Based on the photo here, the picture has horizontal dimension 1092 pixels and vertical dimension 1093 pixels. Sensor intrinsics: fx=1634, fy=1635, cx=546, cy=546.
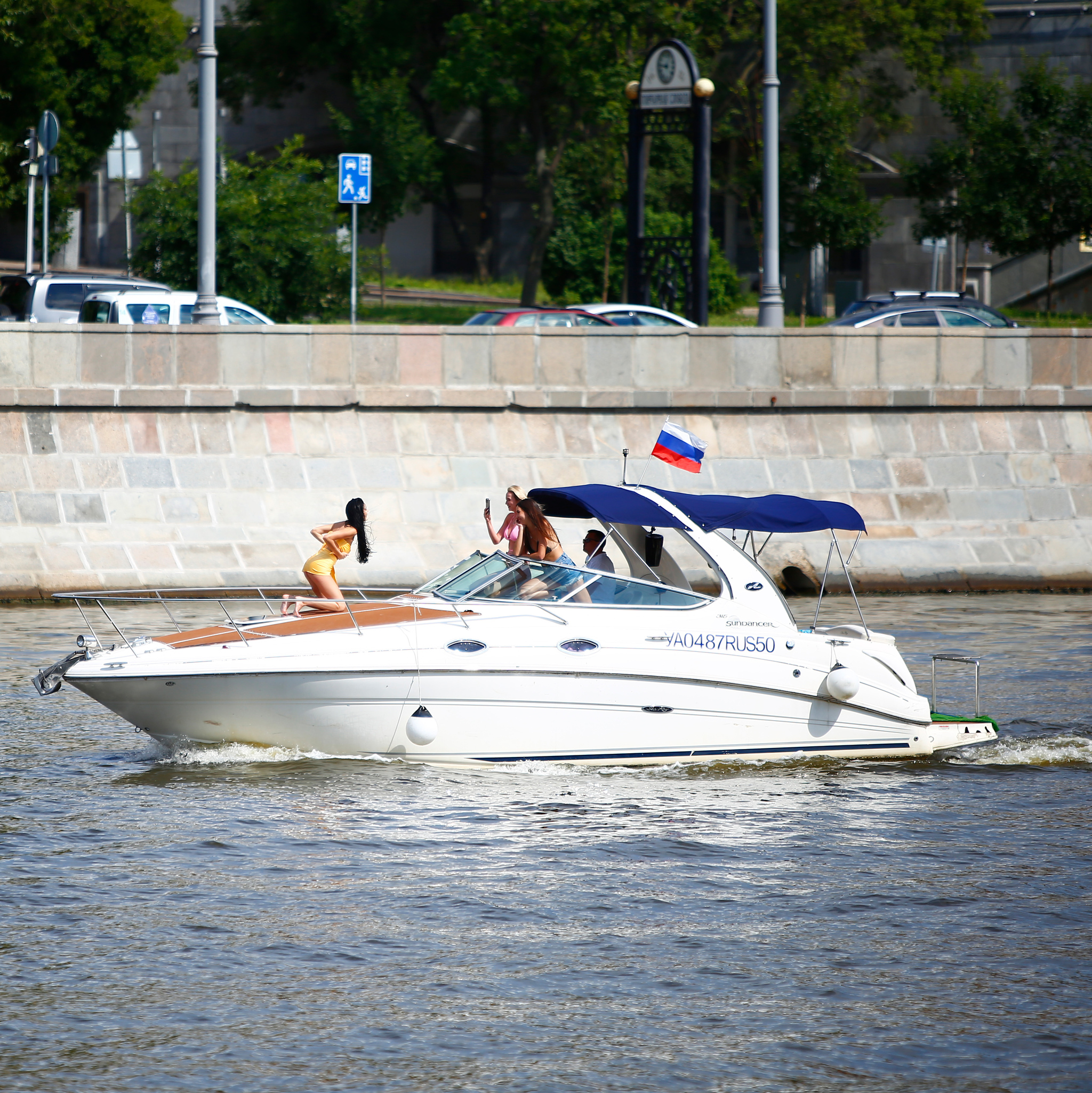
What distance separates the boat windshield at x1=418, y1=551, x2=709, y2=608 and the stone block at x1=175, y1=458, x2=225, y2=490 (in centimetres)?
861

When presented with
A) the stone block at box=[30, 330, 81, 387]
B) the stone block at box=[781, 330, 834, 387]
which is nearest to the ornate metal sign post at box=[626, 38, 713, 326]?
the stone block at box=[781, 330, 834, 387]

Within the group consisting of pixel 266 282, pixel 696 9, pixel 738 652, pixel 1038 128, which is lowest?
pixel 738 652

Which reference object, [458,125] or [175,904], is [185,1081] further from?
[458,125]

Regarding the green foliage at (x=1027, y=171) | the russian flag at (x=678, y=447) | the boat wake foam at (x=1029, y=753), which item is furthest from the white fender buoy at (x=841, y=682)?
the green foliage at (x=1027, y=171)

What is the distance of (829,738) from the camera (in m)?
11.3

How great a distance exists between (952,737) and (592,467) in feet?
29.9

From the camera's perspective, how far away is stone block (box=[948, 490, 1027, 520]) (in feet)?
67.8

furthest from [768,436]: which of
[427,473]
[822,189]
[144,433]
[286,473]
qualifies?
[822,189]

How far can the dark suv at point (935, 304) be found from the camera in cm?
2684

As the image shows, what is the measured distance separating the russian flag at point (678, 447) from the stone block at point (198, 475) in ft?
27.6

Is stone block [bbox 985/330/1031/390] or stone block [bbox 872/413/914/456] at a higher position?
stone block [bbox 985/330/1031/390]

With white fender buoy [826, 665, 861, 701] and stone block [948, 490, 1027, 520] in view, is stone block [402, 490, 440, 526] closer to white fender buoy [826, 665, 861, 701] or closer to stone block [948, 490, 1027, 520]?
stone block [948, 490, 1027, 520]

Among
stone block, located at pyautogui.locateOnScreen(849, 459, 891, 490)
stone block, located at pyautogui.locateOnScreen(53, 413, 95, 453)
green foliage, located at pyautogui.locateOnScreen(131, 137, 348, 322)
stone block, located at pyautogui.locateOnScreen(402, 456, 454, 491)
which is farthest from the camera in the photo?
green foliage, located at pyautogui.locateOnScreen(131, 137, 348, 322)

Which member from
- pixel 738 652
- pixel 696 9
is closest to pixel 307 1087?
pixel 738 652
